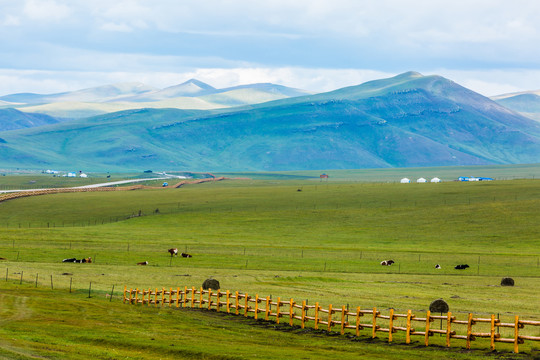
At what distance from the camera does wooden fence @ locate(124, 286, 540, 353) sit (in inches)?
1201

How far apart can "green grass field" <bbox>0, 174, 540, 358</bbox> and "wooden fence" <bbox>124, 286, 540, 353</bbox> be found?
1.03 meters

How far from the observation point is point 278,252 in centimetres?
8650

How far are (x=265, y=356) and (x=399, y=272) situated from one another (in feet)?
139

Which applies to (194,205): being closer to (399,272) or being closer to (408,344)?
(399,272)

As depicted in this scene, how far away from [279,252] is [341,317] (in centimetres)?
4893

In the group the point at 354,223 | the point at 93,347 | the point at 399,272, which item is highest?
the point at 354,223

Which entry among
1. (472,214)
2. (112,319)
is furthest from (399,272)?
(472,214)

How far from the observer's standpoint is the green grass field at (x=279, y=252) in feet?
118

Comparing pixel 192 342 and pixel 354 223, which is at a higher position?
pixel 354 223

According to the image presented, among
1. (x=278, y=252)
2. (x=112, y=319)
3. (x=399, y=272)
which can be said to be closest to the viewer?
(x=112, y=319)

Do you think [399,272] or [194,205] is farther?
[194,205]

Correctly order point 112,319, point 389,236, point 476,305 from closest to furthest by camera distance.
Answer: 1. point 112,319
2. point 476,305
3. point 389,236

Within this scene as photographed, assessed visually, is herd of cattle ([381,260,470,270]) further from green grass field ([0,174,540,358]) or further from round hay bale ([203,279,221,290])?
round hay bale ([203,279,221,290])

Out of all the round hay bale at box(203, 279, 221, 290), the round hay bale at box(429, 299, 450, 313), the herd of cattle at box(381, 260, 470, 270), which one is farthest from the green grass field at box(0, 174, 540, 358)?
the round hay bale at box(203, 279, 221, 290)
